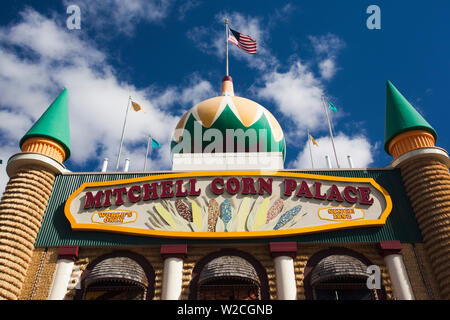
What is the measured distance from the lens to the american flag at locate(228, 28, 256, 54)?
862 inches

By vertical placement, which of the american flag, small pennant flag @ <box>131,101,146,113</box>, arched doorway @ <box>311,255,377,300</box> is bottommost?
arched doorway @ <box>311,255,377,300</box>

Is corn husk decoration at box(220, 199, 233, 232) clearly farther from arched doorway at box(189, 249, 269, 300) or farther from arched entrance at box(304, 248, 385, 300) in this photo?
arched entrance at box(304, 248, 385, 300)

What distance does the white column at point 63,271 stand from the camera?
13.4m

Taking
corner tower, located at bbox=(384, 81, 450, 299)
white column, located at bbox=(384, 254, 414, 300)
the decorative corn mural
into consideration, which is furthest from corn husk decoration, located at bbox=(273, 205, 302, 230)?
corner tower, located at bbox=(384, 81, 450, 299)

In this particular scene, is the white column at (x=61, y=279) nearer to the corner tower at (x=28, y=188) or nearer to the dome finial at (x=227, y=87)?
the corner tower at (x=28, y=188)

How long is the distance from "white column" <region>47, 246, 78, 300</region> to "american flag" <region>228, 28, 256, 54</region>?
14.0 metres

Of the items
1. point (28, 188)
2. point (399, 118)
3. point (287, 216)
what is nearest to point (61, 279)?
point (28, 188)

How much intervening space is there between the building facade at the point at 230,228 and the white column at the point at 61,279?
0.04 m

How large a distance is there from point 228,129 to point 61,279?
30.3ft

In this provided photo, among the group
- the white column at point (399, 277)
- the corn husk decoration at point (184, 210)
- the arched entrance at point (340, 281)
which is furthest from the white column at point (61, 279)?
the white column at point (399, 277)

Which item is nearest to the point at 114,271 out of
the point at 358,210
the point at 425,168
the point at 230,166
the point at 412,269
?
the point at 230,166

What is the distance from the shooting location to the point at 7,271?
13.2 m

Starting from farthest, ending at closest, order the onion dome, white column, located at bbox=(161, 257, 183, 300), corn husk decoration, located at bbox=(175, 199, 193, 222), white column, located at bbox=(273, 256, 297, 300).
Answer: the onion dome
corn husk decoration, located at bbox=(175, 199, 193, 222)
white column, located at bbox=(161, 257, 183, 300)
white column, located at bbox=(273, 256, 297, 300)

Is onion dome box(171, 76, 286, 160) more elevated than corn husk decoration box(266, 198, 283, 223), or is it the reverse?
onion dome box(171, 76, 286, 160)
